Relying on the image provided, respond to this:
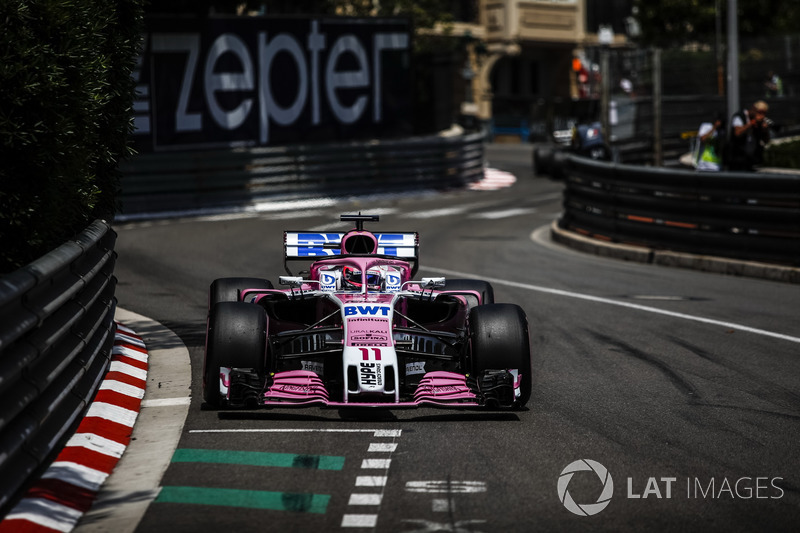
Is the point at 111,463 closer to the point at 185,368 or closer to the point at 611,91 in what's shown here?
the point at 185,368

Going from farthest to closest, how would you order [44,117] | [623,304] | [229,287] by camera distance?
[623,304], [229,287], [44,117]

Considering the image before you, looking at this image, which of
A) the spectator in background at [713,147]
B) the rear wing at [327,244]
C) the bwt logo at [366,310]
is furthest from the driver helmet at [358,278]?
the spectator in background at [713,147]

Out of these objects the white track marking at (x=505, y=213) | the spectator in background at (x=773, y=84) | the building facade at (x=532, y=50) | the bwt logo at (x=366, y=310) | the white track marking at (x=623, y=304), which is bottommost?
the white track marking at (x=623, y=304)

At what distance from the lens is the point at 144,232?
2259 cm

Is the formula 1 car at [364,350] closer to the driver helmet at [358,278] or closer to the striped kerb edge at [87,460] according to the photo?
the driver helmet at [358,278]

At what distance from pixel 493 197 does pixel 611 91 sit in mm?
3975

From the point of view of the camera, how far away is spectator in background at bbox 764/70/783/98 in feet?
104

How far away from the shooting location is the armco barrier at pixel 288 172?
2591 cm

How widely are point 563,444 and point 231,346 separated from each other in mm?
2295

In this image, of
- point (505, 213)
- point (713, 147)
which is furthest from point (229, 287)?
point (505, 213)

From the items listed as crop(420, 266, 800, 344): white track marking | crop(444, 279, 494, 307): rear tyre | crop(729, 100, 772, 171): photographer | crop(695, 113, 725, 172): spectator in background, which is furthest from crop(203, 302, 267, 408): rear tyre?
crop(695, 113, 725, 172): spectator in background

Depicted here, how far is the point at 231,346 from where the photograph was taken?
8562mm

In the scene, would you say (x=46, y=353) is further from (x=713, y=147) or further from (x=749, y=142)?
(x=713, y=147)

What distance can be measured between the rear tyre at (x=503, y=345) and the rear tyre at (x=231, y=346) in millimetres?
1431
